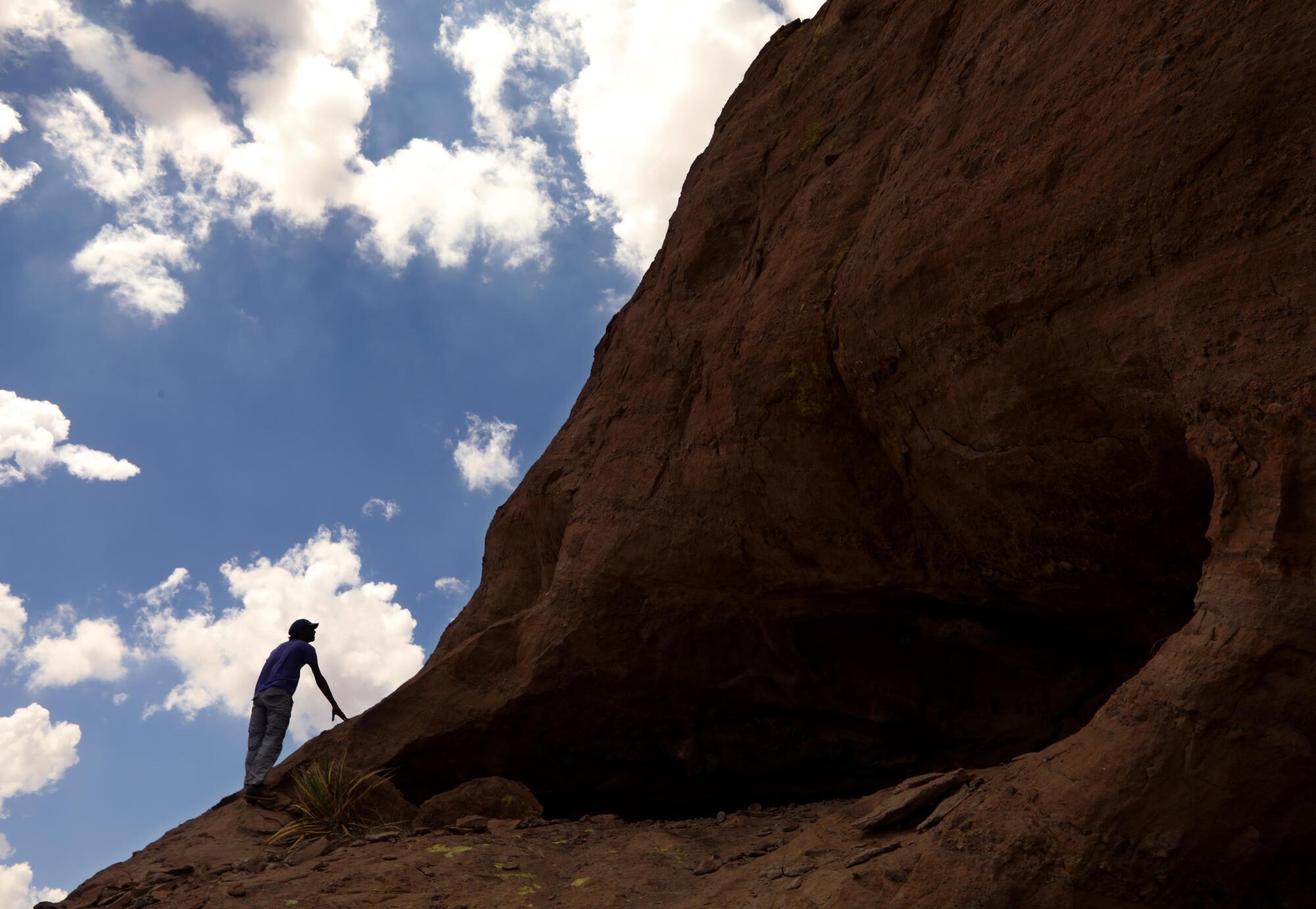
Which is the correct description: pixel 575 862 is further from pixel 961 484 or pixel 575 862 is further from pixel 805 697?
pixel 961 484

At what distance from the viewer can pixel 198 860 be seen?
7500 millimetres

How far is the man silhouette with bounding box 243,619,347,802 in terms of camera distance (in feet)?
29.8

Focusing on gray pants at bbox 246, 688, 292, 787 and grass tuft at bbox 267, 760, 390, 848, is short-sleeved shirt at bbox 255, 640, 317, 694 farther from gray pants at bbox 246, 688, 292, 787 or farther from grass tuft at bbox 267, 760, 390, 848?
grass tuft at bbox 267, 760, 390, 848

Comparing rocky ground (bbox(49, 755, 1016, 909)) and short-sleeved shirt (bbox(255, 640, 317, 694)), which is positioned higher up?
short-sleeved shirt (bbox(255, 640, 317, 694))

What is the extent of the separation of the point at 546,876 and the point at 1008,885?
335 cm

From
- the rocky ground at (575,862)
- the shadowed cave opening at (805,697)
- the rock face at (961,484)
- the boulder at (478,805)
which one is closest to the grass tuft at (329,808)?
the rocky ground at (575,862)

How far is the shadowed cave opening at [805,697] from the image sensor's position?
7235 mm

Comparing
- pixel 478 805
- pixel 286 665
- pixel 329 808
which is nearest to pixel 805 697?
pixel 478 805

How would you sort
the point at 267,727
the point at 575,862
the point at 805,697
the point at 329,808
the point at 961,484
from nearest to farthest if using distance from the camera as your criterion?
the point at 961,484, the point at 575,862, the point at 329,808, the point at 805,697, the point at 267,727

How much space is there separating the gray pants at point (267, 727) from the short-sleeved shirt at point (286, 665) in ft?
0.25

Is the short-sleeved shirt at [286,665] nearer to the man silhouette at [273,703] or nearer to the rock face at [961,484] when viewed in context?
the man silhouette at [273,703]

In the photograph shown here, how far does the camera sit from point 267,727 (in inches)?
365

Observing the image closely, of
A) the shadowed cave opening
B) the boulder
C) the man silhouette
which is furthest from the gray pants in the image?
the boulder

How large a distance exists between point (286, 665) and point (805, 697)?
17.0 feet
